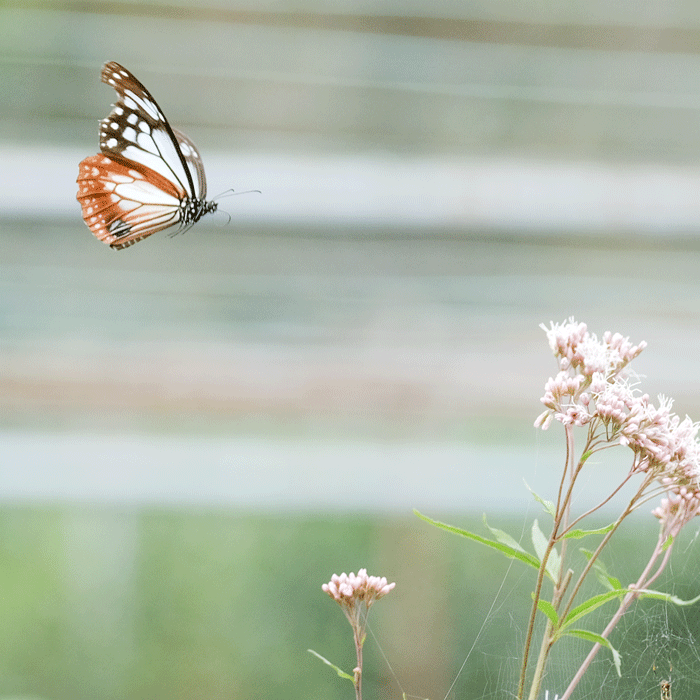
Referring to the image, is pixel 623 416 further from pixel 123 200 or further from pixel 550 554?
pixel 123 200

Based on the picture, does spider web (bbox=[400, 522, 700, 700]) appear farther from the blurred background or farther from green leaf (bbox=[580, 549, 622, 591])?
the blurred background

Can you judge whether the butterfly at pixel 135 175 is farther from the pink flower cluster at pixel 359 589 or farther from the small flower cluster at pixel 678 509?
the small flower cluster at pixel 678 509

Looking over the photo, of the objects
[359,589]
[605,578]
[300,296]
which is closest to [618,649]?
[605,578]

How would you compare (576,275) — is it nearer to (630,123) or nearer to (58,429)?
(630,123)

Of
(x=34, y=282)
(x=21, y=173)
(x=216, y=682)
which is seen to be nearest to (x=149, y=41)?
(x=21, y=173)

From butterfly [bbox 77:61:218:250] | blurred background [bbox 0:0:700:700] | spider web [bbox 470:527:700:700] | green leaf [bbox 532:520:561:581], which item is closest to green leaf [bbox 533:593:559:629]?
green leaf [bbox 532:520:561:581]

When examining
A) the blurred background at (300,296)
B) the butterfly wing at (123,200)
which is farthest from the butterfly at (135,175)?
the blurred background at (300,296)
